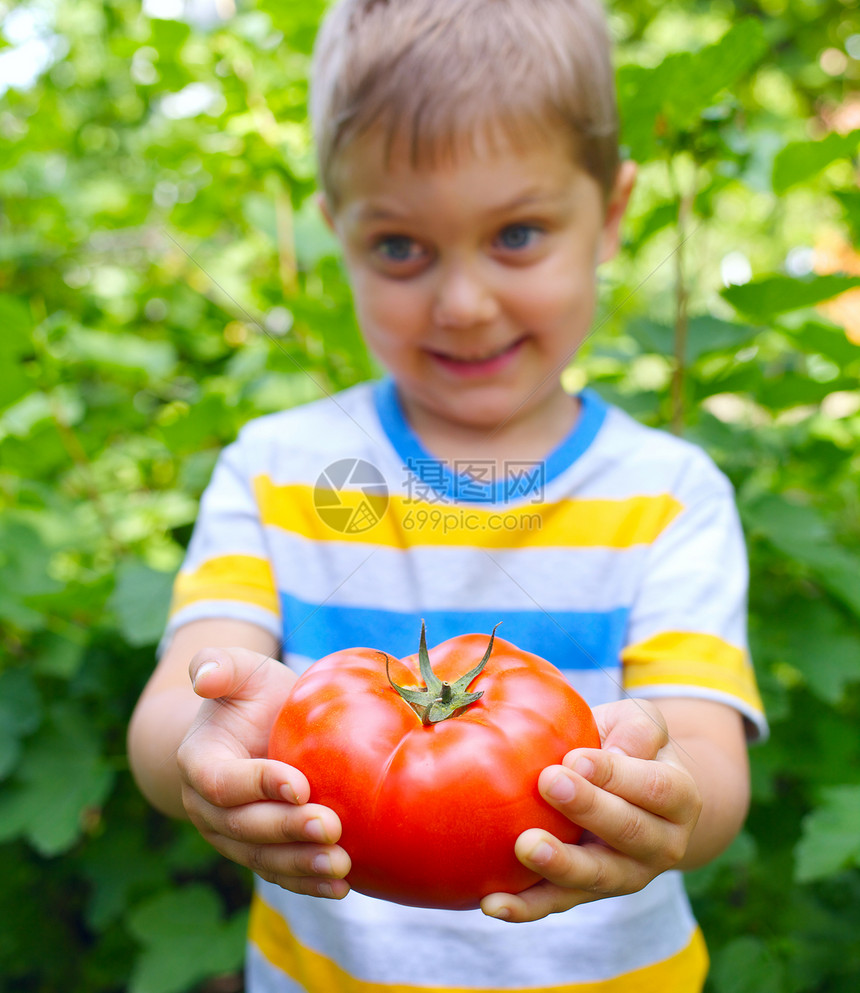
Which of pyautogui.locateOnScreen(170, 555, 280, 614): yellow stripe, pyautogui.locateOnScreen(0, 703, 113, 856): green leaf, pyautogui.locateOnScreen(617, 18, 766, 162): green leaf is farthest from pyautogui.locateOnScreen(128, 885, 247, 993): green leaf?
pyautogui.locateOnScreen(617, 18, 766, 162): green leaf

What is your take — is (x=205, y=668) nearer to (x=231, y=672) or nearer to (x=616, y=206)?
(x=231, y=672)

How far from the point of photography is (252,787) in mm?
406

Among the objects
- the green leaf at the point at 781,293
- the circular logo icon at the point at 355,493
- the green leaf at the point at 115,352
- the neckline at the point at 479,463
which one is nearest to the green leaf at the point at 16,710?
the green leaf at the point at 115,352

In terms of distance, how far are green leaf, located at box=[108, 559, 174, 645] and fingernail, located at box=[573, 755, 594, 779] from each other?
565 mm

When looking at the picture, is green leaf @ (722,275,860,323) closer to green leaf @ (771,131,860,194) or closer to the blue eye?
green leaf @ (771,131,860,194)

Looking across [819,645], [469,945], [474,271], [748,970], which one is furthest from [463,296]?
[748,970]

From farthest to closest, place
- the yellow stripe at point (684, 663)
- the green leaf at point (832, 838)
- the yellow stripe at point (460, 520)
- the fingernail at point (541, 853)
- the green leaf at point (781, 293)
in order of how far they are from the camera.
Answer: the green leaf at point (781, 293) → the green leaf at point (832, 838) → the yellow stripe at point (684, 663) → the yellow stripe at point (460, 520) → the fingernail at point (541, 853)

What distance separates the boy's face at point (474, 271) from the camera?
66cm

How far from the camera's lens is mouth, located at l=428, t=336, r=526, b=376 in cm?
74

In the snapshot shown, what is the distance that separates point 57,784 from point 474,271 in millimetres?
758

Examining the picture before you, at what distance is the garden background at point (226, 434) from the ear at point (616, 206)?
0.07m

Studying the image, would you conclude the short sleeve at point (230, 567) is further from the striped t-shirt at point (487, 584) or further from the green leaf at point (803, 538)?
the green leaf at point (803, 538)

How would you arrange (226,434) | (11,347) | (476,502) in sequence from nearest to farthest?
(476,502) < (11,347) < (226,434)

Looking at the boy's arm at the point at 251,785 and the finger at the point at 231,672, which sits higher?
the finger at the point at 231,672
